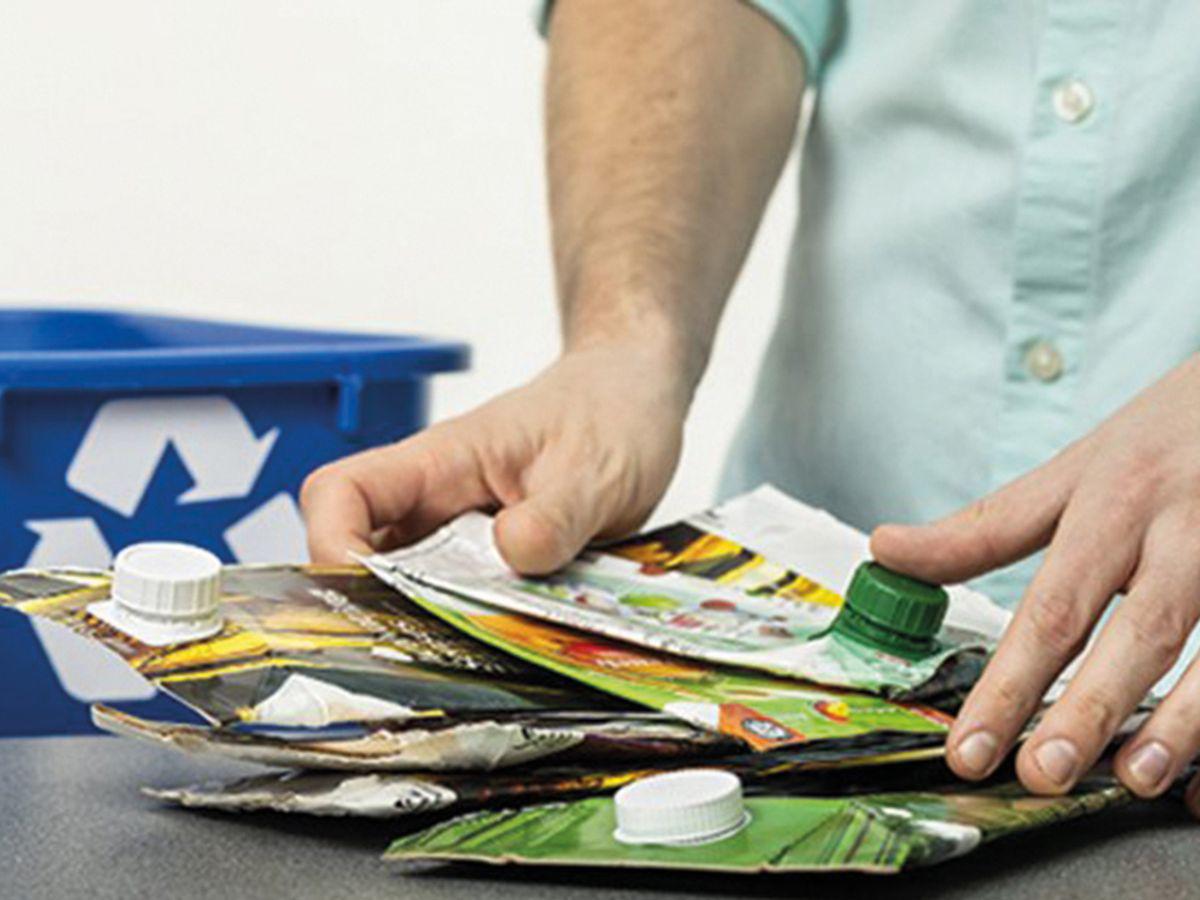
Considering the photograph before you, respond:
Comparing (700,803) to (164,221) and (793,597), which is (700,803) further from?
(164,221)

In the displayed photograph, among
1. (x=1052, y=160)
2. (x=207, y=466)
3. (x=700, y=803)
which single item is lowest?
(x=207, y=466)

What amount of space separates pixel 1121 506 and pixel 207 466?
657 mm

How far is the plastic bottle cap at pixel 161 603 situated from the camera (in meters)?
0.62

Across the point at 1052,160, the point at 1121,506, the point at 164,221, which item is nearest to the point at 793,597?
the point at 1121,506

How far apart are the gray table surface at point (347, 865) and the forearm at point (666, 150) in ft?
1.49

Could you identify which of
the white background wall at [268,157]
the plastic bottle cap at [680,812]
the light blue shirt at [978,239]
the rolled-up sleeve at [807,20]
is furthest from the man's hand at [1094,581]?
the white background wall at [268,157]

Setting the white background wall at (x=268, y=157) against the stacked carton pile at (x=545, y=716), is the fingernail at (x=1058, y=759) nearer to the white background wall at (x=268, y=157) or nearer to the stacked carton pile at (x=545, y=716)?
the stacked carton pile at (x=545, y=716)

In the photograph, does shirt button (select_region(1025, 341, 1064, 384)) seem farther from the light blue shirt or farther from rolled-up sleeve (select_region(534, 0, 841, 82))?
rolled-up sleeve (select_region(534, 0, 841, 82))

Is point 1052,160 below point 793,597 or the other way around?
the other way around

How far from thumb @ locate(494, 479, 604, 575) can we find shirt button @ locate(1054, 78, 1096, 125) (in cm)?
32

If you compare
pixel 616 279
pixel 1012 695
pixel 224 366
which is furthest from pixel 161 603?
pixel 224 366

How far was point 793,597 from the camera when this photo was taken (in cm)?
82

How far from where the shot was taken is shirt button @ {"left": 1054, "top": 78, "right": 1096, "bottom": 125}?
37.0 inches

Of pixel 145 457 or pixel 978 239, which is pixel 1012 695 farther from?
pixel 145 457
